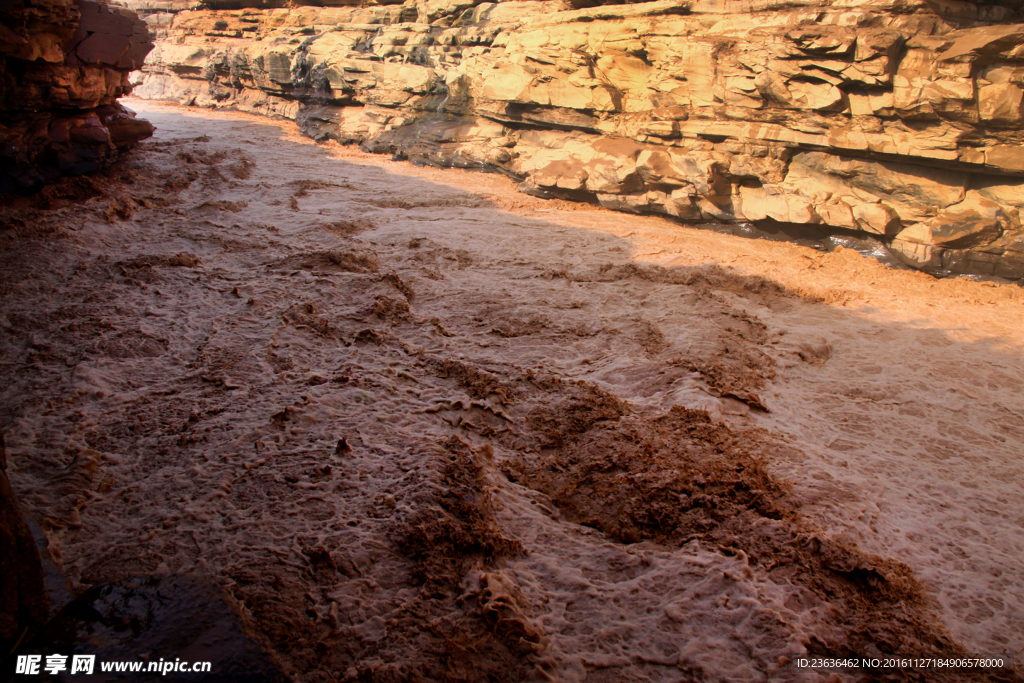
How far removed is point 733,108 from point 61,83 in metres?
8.66

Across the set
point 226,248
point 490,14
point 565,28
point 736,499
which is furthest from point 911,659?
point 490,14

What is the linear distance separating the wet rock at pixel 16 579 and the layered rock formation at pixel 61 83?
6.50 m

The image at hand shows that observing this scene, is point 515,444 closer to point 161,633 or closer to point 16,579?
point 161,633

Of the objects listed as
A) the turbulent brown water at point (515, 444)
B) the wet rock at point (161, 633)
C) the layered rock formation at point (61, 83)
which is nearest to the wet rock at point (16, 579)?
the wet rock at point (161, 633)

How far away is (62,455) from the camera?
3016 millimetres

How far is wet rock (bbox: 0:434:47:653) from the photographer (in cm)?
188

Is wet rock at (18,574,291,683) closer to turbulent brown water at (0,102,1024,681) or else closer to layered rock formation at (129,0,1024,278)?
turbulent brown water at (0,102,1024,681)

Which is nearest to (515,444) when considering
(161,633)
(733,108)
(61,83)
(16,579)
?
(161,633)

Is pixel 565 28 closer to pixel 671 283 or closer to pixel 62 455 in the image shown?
pixel 671 283

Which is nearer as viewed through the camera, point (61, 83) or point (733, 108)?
point (61, 83)

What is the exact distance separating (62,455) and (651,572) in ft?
10.0

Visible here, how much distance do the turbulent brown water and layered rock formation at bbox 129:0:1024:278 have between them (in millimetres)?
1035

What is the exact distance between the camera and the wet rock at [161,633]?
1.84 meters

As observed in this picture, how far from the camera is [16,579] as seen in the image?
6.38 ft
